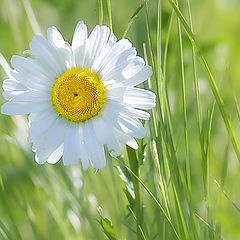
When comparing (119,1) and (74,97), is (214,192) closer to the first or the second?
(74,97)

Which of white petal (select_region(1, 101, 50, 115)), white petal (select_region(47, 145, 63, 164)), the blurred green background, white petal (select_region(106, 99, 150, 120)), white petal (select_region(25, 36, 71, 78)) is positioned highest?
white petal (select_region(25, 36, 71, 78))

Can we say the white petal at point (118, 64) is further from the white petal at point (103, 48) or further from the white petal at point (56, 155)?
the white petal at point (56, 155)

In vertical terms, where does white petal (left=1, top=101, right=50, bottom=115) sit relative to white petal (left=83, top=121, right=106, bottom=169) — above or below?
above

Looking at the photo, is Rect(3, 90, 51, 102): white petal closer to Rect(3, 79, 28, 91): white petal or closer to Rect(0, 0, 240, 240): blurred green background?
Rect(3, 79, 28, 91): white petal

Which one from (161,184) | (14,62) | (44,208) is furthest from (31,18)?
(161,184)

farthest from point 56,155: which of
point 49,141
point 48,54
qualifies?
point 48,54

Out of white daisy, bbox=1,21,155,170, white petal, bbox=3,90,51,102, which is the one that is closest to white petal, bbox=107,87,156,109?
white daisy, bbox=1,21,155,170
